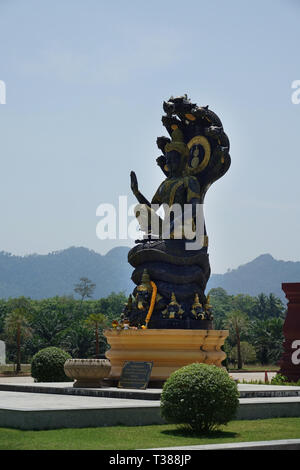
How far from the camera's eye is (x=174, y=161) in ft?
76.1

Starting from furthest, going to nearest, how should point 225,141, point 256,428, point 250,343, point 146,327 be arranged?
point 250,343 → point 225,141 → point 146,327 → point 256,428

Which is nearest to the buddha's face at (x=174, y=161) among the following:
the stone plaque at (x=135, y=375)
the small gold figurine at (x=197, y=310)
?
the small gold figurine at (x=197, y=310)

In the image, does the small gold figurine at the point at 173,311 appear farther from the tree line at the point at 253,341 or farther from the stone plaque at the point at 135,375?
the tree line at the point at 253,341

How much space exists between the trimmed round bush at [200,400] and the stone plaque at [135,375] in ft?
18.4

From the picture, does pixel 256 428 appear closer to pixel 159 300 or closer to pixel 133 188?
pixel 159 300

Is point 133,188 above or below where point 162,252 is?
above

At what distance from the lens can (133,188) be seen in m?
23.5

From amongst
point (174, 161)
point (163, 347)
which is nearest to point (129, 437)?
point (163, 347)

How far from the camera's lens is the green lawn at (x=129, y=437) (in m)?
11.4

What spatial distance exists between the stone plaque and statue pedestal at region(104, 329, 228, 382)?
2.07 ft

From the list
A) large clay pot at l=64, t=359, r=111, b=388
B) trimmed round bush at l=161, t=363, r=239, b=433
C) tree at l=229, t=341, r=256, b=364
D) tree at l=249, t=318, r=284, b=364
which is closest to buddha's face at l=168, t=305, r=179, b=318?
large clay pot at l=64, t=359, r=111, b=388

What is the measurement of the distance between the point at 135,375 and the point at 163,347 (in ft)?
4.03
